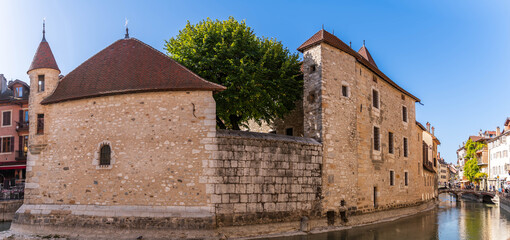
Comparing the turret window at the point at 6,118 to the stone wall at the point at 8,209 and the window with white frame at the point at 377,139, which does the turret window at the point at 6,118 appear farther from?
the window with white frame at the point at 377,139

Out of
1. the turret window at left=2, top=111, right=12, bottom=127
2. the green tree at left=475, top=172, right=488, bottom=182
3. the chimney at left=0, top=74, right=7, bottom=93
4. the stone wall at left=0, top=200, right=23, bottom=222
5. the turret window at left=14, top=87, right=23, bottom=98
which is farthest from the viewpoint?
the green tree at left=475, top=172, right=488, bottom=182

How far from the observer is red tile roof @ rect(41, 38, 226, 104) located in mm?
14789

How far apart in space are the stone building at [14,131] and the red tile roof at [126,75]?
14.9 m

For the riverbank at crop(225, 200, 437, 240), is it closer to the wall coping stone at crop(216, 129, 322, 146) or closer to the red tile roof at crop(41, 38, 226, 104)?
the wall coping stone at crop(216, 129, 322, 146)

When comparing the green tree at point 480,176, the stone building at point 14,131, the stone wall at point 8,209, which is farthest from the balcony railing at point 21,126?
the green tree at point 480,176

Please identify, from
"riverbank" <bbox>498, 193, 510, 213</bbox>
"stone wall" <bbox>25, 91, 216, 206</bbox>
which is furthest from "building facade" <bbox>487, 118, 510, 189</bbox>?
"stone wall" <bbox>25, 91, 216, 206</bbox>

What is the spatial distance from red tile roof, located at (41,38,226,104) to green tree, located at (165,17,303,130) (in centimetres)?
248

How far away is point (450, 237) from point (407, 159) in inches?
395

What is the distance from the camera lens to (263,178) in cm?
1544

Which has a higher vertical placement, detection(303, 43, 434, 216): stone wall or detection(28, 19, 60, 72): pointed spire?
detection(28, 19, 60, 72): pointed spire

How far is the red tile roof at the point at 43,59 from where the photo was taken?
16609 millimetres

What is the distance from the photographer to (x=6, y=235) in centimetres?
1494

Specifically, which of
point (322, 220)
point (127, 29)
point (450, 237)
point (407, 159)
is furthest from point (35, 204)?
point (407, 159)

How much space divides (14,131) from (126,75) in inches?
723
